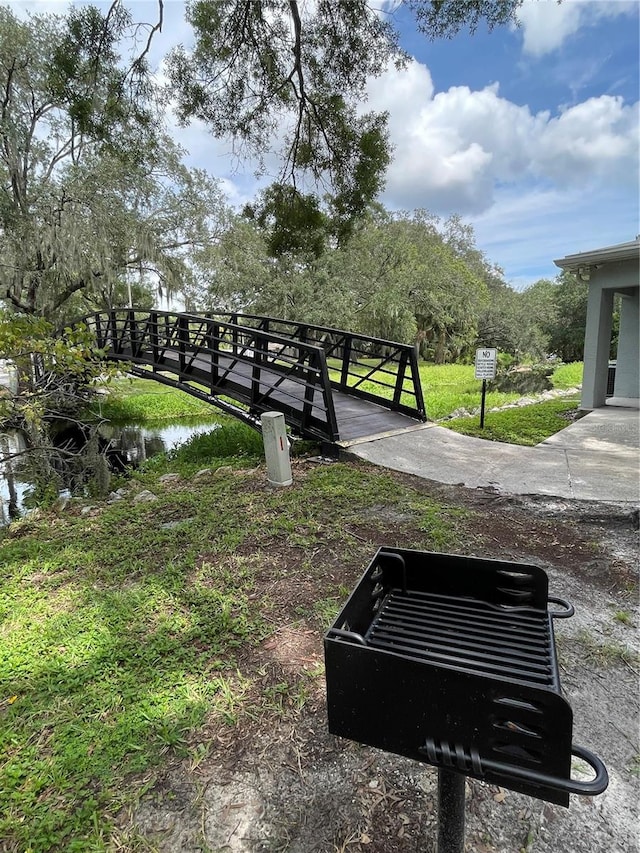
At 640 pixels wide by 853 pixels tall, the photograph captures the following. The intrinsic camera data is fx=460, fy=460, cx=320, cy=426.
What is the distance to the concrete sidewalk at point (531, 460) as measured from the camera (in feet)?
13.6

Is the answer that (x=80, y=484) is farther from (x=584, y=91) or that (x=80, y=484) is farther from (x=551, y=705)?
(x=584, y=91)

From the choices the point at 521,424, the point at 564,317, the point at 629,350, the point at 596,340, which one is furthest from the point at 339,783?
the point at 564,317

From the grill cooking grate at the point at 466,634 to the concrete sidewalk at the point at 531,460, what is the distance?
3082 millimetres

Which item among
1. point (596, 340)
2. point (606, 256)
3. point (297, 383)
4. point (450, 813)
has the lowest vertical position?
point (450, 813)

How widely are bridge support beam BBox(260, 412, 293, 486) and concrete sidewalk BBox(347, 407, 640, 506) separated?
1.00 meters

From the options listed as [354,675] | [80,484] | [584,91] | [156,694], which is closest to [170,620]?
[156,694]

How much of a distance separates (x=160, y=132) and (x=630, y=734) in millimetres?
6428

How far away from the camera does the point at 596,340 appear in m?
7.73

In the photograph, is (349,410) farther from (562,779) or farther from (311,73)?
(562,779)

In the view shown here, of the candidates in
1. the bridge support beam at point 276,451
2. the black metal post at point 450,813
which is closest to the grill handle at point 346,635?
the black metal post at point 450,813

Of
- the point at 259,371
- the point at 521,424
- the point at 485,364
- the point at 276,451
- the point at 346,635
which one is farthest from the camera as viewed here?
the point at 521,424

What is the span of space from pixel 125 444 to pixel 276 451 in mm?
6277

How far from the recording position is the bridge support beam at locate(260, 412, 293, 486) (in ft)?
14.6

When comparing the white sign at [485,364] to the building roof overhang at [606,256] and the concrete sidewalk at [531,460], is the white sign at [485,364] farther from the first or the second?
the building roof overhang at [606,256]
